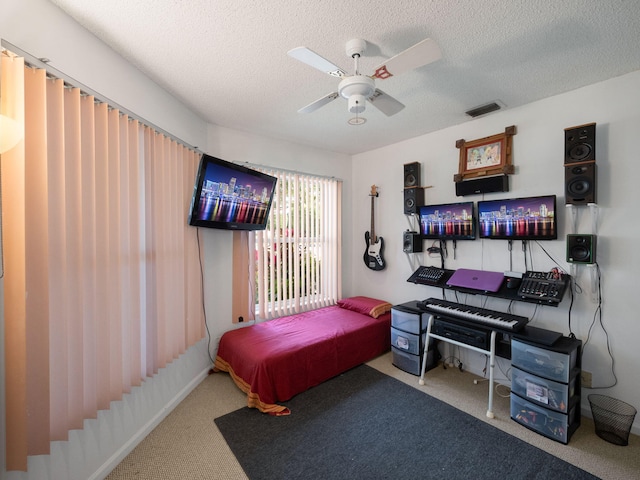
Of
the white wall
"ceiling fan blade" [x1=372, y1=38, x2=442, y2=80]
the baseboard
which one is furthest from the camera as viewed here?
the white wall

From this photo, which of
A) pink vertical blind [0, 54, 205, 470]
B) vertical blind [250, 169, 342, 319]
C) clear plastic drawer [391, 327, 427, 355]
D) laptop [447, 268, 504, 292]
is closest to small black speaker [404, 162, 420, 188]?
vertical blind [250, 169, 342, 319]

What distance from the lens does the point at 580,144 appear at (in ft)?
7.04

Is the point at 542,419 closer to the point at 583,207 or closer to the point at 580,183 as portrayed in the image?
the point at 583,207

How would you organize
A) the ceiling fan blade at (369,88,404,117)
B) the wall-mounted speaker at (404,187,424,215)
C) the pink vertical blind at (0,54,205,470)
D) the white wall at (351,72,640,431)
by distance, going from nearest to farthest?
the pink vertical blind at (0,54,205,470) < the ceiling fan blade at (369,88,404,117) < the white wall at (351,72,640,431) < the wall-mounted speaker at (404,187,424,215)

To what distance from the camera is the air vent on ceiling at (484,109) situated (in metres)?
2.53

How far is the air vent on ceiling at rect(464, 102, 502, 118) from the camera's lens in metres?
2.53

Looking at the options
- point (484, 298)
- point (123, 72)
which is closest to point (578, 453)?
point (484, 298)

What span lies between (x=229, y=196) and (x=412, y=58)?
1883mm

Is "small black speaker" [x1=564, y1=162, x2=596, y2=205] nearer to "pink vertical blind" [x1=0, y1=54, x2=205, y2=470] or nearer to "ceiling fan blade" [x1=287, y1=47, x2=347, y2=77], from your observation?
"ceiling fan blade" [x1=287, y1=47, x2=347, y2=77]

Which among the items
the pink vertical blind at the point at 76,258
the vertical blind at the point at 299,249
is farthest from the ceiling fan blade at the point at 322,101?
the vertical blind at the point at 299,249

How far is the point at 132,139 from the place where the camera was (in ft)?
6.11

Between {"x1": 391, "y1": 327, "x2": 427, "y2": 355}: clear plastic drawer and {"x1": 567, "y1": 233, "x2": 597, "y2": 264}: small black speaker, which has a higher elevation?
{"x1": 567, "y1": 233, "x2": 597, "y2": 264}: small black speaker

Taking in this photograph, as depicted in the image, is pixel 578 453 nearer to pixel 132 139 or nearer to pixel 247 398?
pixel 247 398

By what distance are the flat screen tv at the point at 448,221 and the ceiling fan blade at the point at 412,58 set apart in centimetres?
178
